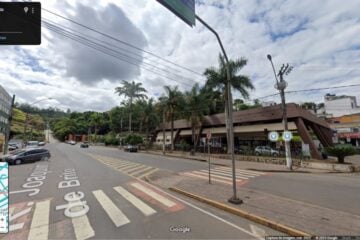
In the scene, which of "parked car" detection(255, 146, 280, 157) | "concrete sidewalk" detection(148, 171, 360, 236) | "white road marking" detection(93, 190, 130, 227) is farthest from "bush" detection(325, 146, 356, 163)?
"white road marking" detection(93, 190, 130, 227)

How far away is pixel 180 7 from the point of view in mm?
4941

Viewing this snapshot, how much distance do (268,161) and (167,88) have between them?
20.6 meters

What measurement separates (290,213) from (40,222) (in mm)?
7259

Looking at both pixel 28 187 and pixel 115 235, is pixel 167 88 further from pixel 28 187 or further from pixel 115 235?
pixel 115 235

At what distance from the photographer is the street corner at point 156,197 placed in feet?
24.6

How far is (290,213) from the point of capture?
6.55 metres

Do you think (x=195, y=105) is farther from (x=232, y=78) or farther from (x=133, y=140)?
(x=133, y=140)

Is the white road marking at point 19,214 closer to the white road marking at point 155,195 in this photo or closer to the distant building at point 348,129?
the white road marking at point 155,195

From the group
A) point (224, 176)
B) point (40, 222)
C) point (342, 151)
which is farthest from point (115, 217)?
point (342, 151)

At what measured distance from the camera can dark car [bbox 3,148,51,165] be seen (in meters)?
20.6

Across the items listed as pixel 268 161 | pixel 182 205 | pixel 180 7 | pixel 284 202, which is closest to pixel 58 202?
pixel 182 205

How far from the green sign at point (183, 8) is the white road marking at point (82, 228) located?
5498mm

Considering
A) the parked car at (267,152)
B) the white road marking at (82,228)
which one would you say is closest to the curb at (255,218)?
the white road marking at (82,228)
